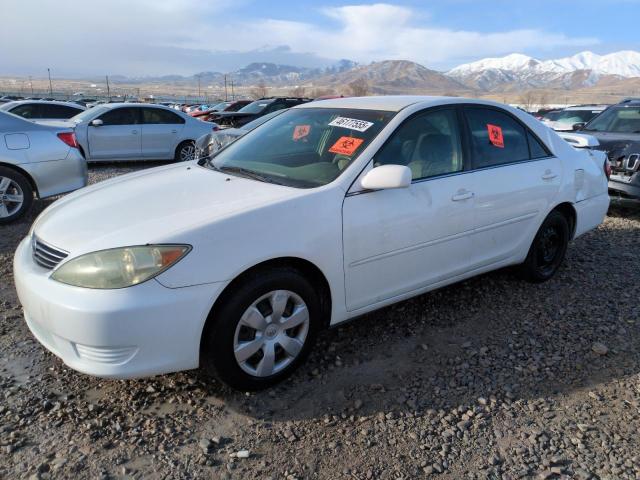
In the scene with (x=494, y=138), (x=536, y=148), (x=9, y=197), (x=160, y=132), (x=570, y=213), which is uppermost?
(x=160, y=132)

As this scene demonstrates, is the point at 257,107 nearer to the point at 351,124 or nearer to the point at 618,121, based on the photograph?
the point at 618,121

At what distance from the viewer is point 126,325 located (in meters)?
2.32

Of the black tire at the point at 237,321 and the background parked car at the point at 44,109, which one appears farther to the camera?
the background parked car at the point at 44,109

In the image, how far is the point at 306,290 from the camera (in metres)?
2.79

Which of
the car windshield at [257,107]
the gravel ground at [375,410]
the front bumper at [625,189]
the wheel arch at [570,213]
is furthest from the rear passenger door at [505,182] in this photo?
the car windshield at [257,107]

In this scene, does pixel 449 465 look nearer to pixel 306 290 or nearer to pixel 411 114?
pixel 306 290

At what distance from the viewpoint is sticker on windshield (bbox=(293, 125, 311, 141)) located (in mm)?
3613

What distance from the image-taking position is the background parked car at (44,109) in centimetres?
1256

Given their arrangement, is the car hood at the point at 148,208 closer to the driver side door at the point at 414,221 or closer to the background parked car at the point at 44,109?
the driver side door at the point at 414,221

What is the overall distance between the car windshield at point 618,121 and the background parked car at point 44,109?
11215 mm

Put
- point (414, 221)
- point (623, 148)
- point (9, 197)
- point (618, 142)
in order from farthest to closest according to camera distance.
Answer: point (618, 142)
point (623, 148)
point (9, 197)
point (414, 221)

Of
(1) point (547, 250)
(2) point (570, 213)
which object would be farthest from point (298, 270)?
(2) point (570, 213)

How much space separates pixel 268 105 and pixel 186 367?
536 inches

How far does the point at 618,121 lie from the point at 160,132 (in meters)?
8.54
